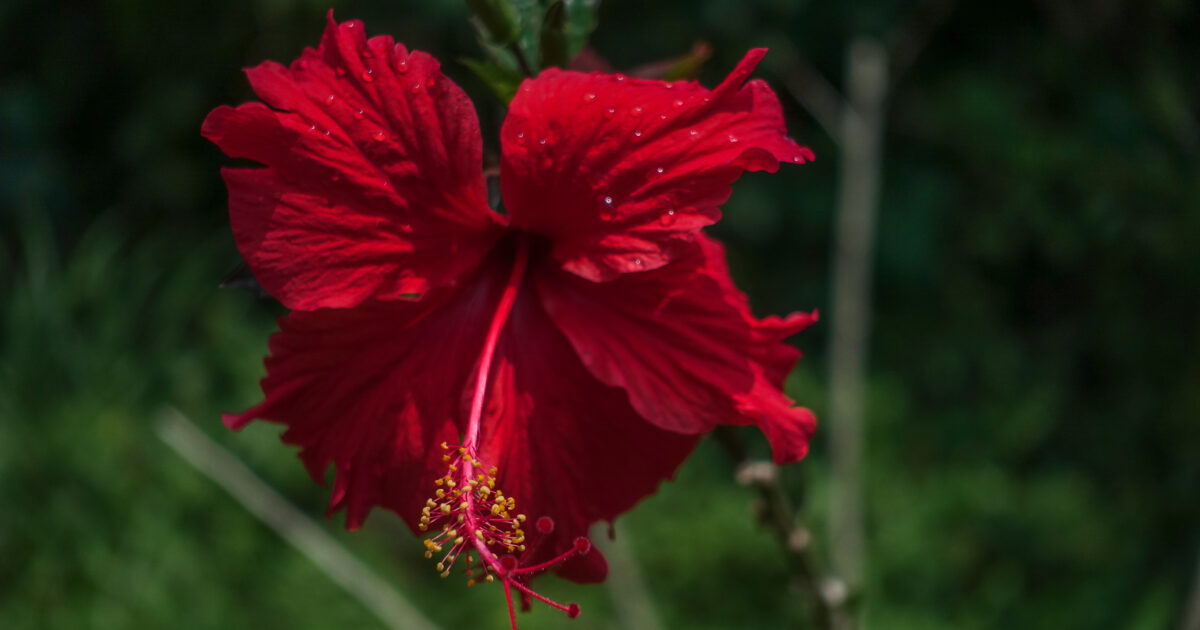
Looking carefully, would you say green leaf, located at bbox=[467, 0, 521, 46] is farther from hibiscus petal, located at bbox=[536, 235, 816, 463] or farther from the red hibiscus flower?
hibiscus petal, located at bbox=[536, 235, 816, 463]

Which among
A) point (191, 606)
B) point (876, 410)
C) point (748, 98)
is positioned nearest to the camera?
point (748, 98)

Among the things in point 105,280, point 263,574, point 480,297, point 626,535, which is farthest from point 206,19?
point 480,297

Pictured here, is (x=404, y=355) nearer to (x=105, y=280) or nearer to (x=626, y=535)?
(x=626, y=535)

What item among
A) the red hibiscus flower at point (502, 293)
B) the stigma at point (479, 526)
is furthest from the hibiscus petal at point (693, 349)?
the stigma at point (479, 526)

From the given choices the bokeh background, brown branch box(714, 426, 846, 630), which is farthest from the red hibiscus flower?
the bokeh background

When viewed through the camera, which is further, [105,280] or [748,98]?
[105,280]

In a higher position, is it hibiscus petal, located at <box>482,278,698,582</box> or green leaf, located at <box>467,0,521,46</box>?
green leaf, located at <box>467,0,521,46</box>
